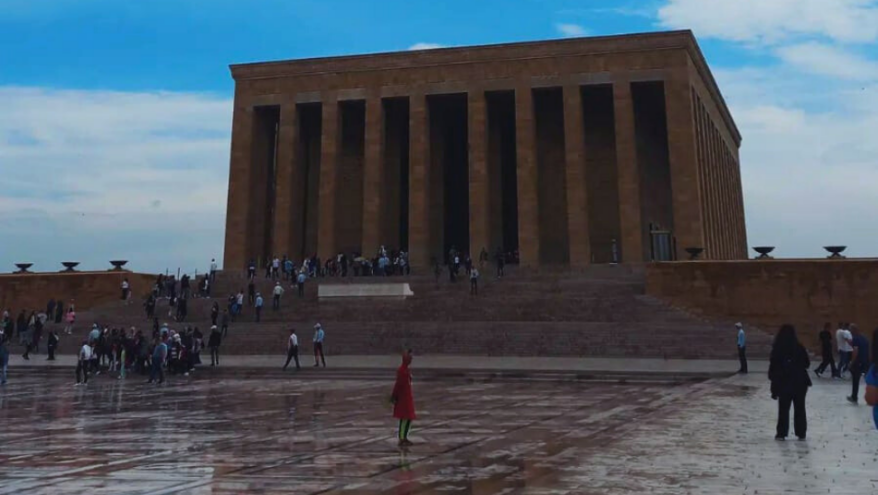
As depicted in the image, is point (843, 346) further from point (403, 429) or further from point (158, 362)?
point (158, 362)

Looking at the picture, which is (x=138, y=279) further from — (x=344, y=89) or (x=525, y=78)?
(x=525, y=78)

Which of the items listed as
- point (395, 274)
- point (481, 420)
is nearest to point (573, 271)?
point (395, 274)

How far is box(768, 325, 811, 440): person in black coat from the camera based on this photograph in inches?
311

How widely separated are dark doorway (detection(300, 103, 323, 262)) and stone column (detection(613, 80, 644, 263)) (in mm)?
16274

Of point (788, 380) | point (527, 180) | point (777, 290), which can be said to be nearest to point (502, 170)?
point (527, 180)

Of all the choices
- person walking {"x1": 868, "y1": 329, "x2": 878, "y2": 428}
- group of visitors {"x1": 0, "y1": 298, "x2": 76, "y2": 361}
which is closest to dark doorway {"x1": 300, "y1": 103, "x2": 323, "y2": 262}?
group of visitors {"x1": 0, "y1": 298, "x2": 76, "y2": 361}

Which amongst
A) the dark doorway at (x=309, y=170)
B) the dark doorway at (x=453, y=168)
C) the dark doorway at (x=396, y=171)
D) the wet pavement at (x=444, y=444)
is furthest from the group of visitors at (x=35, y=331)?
the dark doorway at (x=453, y=168)

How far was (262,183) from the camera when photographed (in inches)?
1587

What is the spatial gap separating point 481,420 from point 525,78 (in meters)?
28.9

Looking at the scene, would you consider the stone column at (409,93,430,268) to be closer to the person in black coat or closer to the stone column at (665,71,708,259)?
the stone column at (665,71,708,259)

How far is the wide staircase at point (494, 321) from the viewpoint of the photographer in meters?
21.1

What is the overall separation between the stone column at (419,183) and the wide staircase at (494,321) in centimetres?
621

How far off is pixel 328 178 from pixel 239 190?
513 centimetres

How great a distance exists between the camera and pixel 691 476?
6.01 metres
